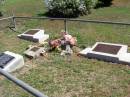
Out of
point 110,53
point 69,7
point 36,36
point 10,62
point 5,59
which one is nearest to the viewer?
point 10,62

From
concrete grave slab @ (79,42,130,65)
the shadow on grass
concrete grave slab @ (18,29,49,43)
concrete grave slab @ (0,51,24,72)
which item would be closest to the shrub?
the shadow on grass

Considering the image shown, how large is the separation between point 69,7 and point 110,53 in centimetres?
686

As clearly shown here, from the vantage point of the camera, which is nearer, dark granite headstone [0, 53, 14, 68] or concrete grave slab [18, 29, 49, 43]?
dark granite headstone [0, 53, 14, 68]

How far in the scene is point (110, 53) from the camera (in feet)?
25.5

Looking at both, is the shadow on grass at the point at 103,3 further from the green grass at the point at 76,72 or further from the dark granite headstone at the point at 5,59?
the dark granite headstone at the point at 5,59

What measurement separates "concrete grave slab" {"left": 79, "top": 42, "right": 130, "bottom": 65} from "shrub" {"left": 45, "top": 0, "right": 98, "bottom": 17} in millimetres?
6077

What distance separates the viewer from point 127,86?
6.34 metres

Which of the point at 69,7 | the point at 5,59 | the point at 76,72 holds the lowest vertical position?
the point at 76,72

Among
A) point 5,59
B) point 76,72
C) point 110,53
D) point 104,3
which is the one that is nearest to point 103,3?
point 104,3

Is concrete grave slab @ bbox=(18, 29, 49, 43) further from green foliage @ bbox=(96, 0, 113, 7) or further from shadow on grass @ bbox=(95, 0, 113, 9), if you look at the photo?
green foliage @ bbox=(96, 0, 113, 7)

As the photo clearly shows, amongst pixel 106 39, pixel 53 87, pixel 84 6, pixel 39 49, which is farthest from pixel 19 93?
pixel 84 6

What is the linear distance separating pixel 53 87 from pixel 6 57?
76.7 inches

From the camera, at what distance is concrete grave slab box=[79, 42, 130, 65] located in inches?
298

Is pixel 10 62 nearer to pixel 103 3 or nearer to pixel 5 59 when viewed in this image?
pixel 5 59
